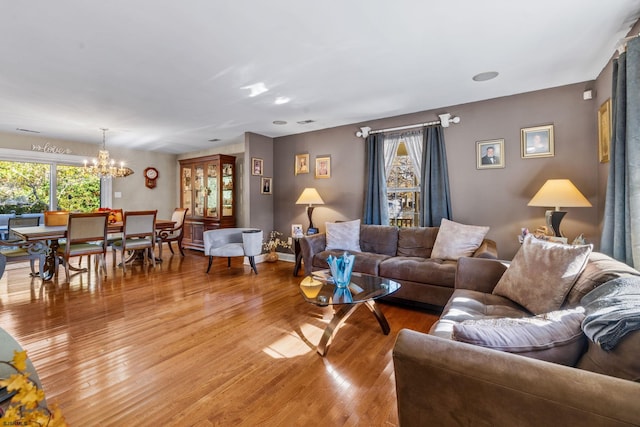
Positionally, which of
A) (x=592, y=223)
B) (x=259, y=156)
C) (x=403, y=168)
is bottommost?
(x=592, y=223)

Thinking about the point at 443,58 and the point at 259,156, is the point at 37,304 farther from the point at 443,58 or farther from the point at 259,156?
the point at 443,58

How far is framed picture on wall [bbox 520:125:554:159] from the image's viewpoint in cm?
319

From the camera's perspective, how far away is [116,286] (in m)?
3.78

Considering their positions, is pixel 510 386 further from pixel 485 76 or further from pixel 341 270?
pixel 485 76

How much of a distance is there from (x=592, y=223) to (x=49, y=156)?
333 inches

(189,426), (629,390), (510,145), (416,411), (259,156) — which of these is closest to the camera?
(629,390)

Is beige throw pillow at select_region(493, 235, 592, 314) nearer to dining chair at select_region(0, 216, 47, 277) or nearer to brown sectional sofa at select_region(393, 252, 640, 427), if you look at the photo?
brown sectional sofa at select_region(393, 252, 640, 427)

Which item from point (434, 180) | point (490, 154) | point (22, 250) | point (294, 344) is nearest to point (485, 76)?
point (490, 154)

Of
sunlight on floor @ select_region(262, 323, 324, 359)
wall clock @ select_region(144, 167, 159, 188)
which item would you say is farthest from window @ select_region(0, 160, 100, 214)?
sunlight on floor @ select_region(262, 323, 324, 359)

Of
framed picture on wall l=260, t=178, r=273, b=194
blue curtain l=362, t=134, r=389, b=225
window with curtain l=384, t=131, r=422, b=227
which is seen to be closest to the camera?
window with curtain l=384, t=131, r=422, b=227

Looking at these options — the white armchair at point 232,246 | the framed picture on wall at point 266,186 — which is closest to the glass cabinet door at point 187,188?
the framed picture on wall at point 266,186

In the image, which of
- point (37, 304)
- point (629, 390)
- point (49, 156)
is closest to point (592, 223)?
point (629, 390)

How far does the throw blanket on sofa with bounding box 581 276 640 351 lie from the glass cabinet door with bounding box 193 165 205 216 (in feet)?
21.2

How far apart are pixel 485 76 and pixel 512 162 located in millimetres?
1111
